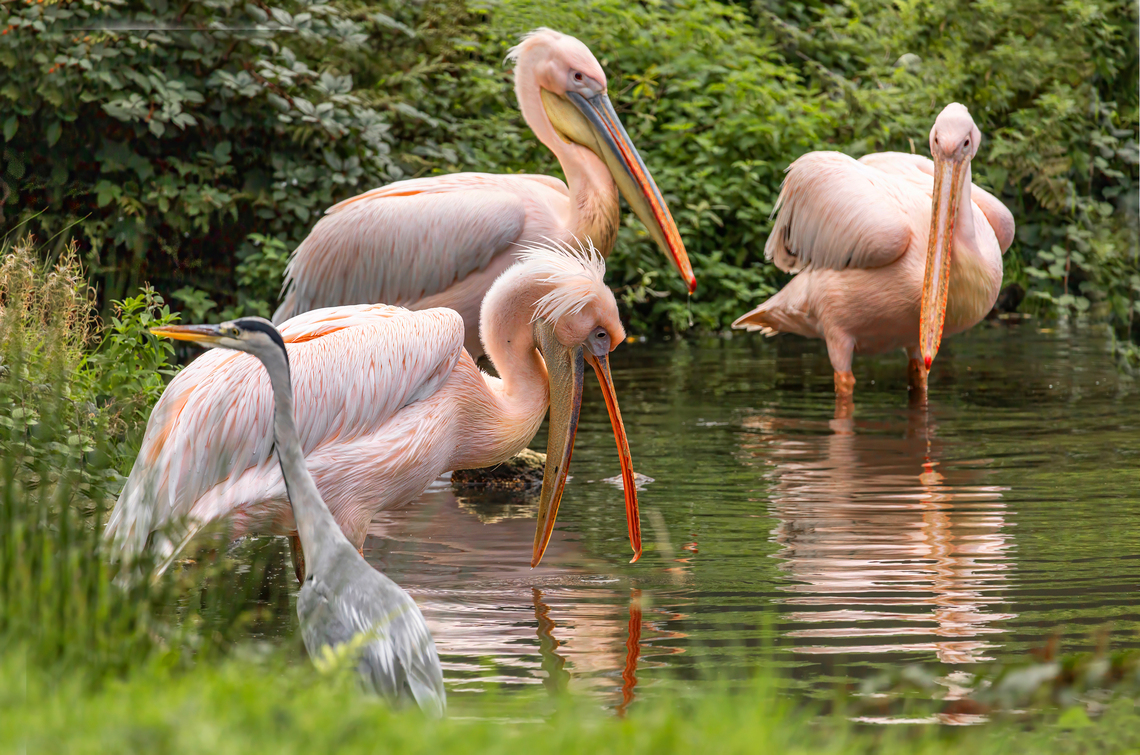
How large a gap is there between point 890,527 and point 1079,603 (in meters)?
1.19

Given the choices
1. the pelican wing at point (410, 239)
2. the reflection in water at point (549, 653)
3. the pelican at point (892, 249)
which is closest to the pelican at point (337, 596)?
the reflection in water at point (549, 653)

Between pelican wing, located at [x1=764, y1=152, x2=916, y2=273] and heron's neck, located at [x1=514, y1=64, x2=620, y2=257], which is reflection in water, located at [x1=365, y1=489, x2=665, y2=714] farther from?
pelican wing, located at [x1=764, y1=152, x2=916, y2=273]

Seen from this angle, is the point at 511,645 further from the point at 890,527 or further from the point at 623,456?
the point at 890,527

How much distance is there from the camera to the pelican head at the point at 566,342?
4.50 meters

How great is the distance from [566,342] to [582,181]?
1.92 m

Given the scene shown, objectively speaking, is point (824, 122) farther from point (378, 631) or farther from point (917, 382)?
point (378, 631)

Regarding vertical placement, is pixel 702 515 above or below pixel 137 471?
below

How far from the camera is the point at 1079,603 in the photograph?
4.05 metres

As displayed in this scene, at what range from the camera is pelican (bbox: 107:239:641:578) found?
4.07 m

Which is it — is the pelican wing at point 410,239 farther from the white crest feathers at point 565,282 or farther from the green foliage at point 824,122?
the green foliage at point 824,122

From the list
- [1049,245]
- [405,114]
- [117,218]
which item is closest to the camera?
[117,218]

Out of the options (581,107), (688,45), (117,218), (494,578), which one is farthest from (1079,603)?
(688,45)

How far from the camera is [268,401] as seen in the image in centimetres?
416

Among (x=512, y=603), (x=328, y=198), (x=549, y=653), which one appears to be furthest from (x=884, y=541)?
(x=328, y=198)
